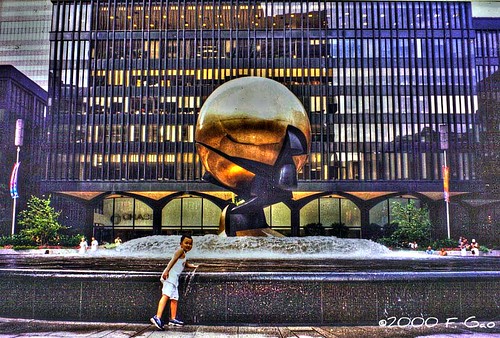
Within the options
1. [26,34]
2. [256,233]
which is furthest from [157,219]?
[256,233]

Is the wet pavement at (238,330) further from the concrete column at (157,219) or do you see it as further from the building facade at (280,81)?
the concrete column at (157,219)

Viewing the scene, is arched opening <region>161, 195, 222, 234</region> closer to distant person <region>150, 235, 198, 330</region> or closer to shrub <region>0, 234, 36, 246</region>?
shrub <region>0, 234, 36, 246</region>

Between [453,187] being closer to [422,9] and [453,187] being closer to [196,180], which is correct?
[422,9]

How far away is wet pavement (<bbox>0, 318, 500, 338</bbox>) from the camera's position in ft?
20.4

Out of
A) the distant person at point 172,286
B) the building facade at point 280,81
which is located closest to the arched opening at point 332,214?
the building facade at point 280,81

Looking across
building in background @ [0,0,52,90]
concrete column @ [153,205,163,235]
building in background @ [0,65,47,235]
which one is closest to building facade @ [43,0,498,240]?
concrete column @ [153,205,163,235]

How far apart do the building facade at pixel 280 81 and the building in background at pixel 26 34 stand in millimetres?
2698

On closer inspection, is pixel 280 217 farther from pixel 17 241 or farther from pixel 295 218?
pixel 17 241

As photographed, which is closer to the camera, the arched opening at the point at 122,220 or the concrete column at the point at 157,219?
the concrete column at the point at 157,219

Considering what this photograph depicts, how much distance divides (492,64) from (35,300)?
202 ft

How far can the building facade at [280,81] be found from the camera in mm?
50250

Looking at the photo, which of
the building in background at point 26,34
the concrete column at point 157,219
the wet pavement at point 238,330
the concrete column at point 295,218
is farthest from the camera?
the concrete column at point 295,218

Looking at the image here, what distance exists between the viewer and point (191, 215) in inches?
1976

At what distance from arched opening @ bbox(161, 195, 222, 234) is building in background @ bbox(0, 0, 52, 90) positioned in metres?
19.8
